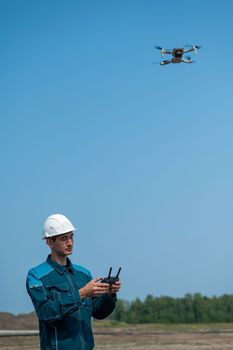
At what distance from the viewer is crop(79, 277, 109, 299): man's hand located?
16.7 feet

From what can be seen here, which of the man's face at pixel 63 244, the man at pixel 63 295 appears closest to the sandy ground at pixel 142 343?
the man at pixel 63 295

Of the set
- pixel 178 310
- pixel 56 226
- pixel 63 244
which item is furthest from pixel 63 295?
pixel 178 310

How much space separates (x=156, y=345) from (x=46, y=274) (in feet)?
60.1

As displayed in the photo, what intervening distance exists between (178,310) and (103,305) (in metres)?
50.3

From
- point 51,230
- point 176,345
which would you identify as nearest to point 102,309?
point 51,230

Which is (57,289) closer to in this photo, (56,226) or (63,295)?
(63,295)

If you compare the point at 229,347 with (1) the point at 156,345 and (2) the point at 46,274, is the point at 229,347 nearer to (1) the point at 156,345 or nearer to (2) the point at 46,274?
(1) the point at 156,345

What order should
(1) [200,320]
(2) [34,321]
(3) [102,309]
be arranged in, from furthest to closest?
(1) [200,320]
(2) [34,321]
(3) [102,309]

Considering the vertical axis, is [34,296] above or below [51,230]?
below

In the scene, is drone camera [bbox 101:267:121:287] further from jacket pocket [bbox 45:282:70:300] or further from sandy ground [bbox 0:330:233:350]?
sandy ground [bbox 0:330:233:350]

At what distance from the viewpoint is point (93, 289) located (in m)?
5.09

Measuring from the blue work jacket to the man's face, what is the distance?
11 centimetres

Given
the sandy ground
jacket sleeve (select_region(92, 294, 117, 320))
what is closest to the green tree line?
the sandy ground

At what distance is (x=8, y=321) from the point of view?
37.7m
